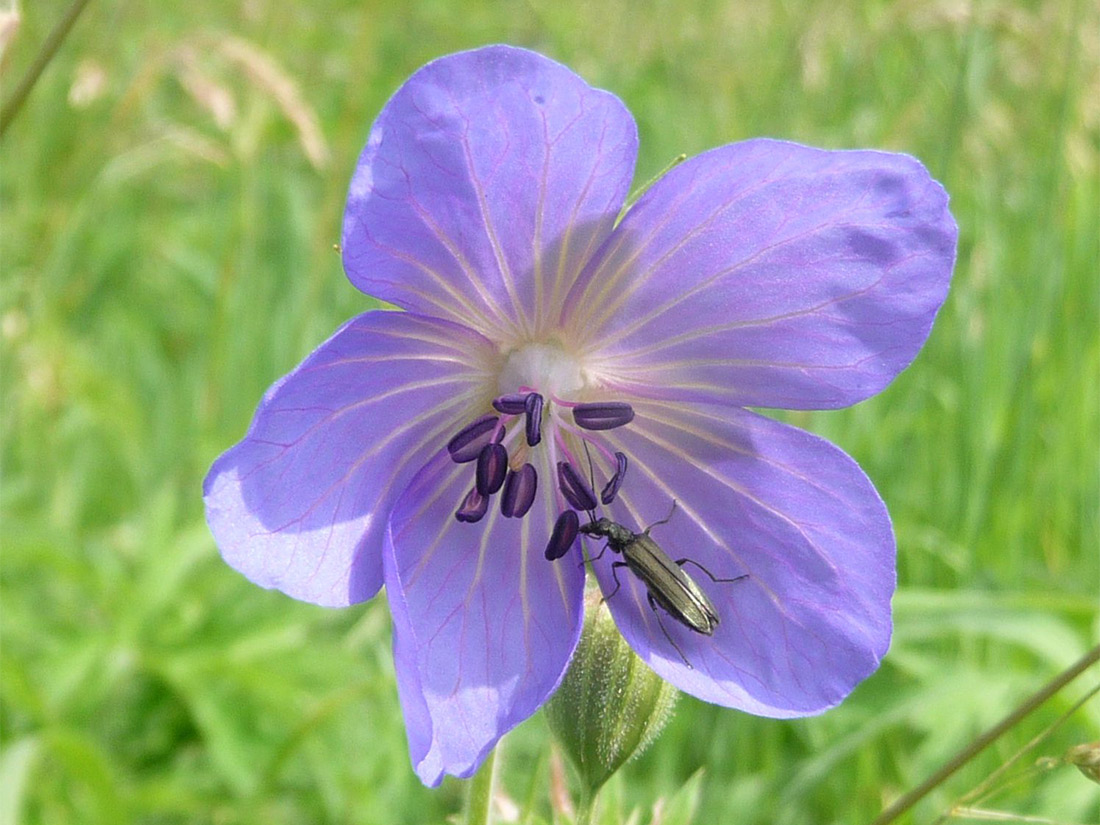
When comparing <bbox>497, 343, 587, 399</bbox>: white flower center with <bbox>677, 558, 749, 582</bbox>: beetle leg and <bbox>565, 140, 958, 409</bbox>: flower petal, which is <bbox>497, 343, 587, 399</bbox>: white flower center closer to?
<bbox>565, 140, 958, 409</bbox>: flower petal

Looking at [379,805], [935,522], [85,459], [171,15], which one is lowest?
[935,522]

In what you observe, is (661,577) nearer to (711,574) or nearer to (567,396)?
(711,574)

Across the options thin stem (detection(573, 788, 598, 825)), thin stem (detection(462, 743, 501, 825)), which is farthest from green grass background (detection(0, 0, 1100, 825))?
thin stem (detection(462, 743, 501, 825))

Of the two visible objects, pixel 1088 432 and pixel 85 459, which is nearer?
pixel 1088 432

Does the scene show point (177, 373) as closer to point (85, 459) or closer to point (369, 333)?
point (85, 459)

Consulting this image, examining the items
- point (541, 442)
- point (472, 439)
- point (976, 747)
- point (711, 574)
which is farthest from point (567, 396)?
point (976, 747)

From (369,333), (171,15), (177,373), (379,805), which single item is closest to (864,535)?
(369,333)
